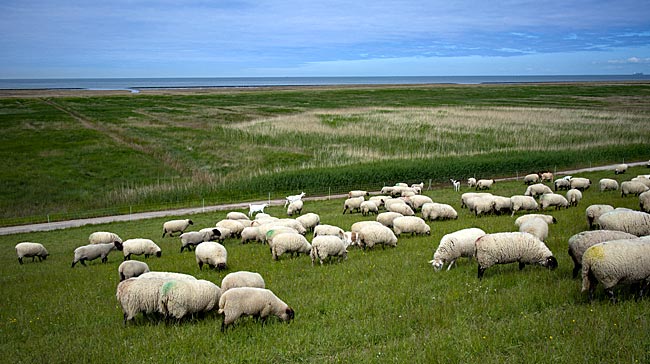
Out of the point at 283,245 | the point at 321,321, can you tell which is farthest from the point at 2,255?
the point at 321,321

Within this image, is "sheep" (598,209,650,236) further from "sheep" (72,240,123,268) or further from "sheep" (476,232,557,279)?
"sheep" (72,240,123,268)

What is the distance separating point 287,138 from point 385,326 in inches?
2324

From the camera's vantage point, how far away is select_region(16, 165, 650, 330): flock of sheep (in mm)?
11656

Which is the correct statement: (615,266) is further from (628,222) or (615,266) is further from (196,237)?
(196,237)

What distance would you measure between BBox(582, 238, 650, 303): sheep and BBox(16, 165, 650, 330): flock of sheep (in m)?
0.02

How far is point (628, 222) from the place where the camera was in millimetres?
→ 16328

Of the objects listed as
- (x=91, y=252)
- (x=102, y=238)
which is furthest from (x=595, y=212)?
(x=102, y=238)

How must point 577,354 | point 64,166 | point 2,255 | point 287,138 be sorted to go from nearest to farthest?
1. point 577,354
2. point 2,255
3. point 64,166
4. point 287,138

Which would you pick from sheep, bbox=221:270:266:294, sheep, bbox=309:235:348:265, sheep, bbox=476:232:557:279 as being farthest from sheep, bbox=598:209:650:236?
sheep, bbox=221:270:266:294

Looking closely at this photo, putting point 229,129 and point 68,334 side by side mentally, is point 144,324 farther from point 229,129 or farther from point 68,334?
point 229,129

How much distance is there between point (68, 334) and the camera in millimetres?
12219

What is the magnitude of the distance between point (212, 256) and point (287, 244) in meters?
2.92

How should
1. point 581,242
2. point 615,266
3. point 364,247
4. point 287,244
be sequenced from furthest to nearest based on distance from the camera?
point 364,247 → point 287,244 → point 581,242 → point 615,266

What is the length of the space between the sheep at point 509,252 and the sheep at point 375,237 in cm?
619
